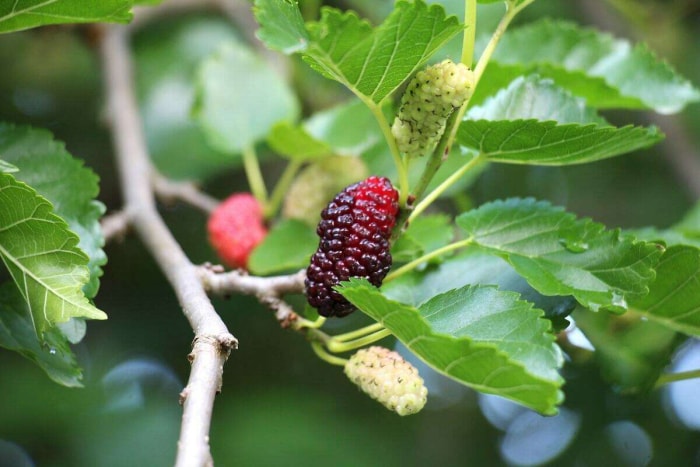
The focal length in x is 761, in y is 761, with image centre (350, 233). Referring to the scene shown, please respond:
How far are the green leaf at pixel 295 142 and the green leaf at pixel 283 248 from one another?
129mm

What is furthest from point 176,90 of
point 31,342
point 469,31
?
point 469,31

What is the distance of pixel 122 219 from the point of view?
108 cm

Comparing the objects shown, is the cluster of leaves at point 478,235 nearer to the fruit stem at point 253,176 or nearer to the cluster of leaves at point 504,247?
the cluster of leaves at point 504,247

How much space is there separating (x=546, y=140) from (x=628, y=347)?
1.79 ft

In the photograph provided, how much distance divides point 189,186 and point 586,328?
0.73 m

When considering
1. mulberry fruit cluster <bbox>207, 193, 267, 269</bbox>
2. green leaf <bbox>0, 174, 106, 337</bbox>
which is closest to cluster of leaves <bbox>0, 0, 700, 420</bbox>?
green leaf <bbox>0, 174, 106, 337</bbox>

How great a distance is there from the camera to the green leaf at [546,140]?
67cm

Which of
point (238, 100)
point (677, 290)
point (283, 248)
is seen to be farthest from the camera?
point (238, 100)

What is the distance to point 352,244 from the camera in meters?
0.69

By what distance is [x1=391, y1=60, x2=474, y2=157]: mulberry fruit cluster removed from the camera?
24.3 inches

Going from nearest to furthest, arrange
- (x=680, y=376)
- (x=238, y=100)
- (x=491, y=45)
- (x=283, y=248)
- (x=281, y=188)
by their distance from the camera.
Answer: (x=491, y=45) < (x=680, y=376) < (x=283, y=248) < (x=281, y=188) < (x=238, y=100)

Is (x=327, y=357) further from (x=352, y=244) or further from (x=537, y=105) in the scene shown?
(x=537, y=105)

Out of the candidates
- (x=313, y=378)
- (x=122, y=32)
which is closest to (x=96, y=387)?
(x=313, y=378)

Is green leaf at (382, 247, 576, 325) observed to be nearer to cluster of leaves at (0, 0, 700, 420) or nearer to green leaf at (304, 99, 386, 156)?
cluster of leaves at (0, 0, 700, 420)
